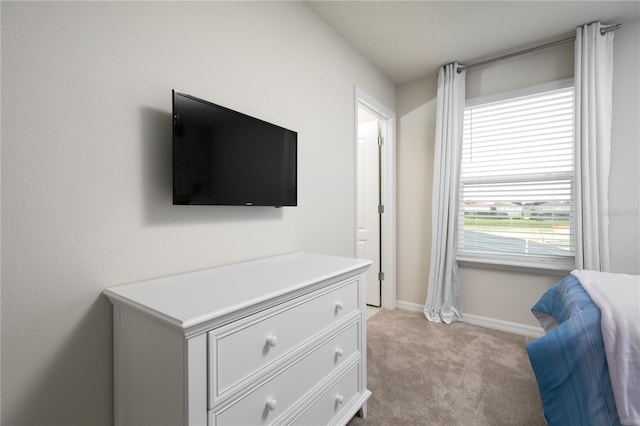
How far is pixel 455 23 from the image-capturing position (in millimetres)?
2404

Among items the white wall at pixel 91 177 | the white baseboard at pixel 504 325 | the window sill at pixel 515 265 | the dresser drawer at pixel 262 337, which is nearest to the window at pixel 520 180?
the window sill at pixel 515 265

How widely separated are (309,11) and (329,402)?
97.3 inches

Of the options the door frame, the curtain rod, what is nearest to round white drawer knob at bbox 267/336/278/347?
the door frame

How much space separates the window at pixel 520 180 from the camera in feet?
8.75

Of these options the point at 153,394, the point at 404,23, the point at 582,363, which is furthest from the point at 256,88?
the point at 582,363

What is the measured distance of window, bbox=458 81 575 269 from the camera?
2668 mm

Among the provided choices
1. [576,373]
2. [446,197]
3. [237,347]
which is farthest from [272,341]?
[446,197]

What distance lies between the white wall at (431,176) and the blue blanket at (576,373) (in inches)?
62.3

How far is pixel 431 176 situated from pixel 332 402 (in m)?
2.52

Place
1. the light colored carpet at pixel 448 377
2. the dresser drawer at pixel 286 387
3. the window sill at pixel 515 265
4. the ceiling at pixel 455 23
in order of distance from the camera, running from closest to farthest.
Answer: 1. the dresser drawer at pixel 286 387
2. the light colored carpet at pixel 448 377
3. the ceiling at pixel 455 23
4. the window sill at pixel 515 265

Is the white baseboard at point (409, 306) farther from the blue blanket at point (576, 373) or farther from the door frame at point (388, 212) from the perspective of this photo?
the blue blanket at point (576, 373)

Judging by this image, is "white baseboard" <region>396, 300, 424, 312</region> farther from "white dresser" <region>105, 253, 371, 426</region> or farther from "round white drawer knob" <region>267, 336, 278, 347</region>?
"round white drawer knob" <region>267, 336, 278, 347</region>

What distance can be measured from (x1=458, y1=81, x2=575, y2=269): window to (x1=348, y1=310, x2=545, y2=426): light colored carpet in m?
0.82

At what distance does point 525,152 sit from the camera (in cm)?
282
